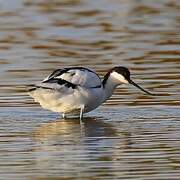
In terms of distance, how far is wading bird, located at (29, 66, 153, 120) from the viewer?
13633mm

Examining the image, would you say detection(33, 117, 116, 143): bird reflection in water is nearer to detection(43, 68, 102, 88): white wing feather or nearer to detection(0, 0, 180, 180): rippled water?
detection(0, 0, 180, 180): rippled water

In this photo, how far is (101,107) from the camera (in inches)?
579

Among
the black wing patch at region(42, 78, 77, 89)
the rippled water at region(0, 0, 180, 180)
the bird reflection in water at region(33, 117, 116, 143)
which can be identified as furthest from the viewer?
the black wing patch at region(42, 78, 77, 89)

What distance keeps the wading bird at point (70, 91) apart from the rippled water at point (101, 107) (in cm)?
19

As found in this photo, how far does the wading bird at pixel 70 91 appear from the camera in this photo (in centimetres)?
1363

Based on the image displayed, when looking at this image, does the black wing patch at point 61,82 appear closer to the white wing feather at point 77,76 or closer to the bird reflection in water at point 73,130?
the white wing feather at point 77,76

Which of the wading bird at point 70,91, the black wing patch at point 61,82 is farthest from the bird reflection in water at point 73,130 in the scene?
the black wing patch at point 61,82

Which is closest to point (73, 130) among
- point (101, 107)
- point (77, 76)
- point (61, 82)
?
point (61, 82)

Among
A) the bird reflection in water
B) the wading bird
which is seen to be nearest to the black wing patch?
the wading bird

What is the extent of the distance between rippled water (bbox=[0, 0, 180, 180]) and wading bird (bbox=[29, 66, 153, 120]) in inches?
7.4

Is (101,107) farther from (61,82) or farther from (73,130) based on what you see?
(73,130)

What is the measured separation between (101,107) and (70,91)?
1.02 metres

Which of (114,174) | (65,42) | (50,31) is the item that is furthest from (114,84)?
(50,31)

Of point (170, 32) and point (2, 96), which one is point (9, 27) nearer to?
point (170, 32)
